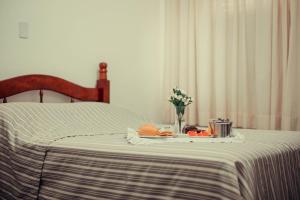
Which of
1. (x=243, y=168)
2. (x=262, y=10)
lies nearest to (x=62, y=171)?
(x=243, y=168)

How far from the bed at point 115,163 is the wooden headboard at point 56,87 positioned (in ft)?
0.04

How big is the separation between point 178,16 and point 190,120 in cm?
100

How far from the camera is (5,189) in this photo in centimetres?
197

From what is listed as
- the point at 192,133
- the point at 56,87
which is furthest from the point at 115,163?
the point at 56,87

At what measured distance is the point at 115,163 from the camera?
5.19 feet

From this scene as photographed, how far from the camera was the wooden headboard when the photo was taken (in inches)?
95.0

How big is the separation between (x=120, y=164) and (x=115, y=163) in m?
0.03

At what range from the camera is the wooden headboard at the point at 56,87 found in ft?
7.91

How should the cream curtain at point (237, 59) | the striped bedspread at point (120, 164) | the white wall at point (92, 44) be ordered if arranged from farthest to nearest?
the cream curtain at point (237, 59), the white wall at point (92, 44), the striped bedspread at point (120, 164)

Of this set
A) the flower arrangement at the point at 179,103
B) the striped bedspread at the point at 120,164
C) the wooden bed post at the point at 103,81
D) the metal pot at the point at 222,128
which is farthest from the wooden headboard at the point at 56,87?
the metal pot at the point at 222,128

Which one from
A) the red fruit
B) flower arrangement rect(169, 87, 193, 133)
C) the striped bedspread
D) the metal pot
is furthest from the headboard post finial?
the metal pot

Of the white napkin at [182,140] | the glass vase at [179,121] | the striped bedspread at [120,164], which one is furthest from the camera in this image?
the glass vase at [179,121]

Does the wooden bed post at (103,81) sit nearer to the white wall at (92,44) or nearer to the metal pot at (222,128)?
the white wall at (92,44)

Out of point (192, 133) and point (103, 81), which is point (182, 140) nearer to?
point (192, 133)
